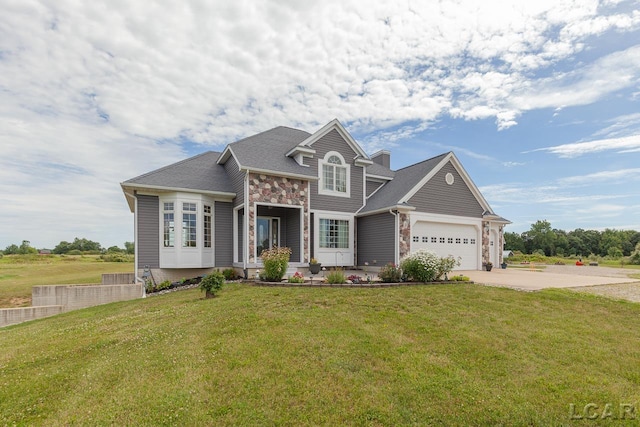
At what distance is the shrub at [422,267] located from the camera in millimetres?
10925

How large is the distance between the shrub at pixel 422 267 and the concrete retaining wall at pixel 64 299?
32.8ft

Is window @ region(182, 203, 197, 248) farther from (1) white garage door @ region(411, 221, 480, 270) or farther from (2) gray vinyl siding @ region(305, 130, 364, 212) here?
(1) white garage door @ region(411, 221, 480, 270)

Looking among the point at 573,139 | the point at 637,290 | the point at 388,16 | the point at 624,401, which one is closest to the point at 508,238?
the point at 573,139

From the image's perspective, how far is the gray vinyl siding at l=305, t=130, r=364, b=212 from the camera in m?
15.7

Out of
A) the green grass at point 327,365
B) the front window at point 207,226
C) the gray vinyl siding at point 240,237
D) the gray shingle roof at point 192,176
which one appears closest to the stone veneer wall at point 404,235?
the green grass at point 327,365

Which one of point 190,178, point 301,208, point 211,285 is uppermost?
point 190,178

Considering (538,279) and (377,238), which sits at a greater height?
(377,238)

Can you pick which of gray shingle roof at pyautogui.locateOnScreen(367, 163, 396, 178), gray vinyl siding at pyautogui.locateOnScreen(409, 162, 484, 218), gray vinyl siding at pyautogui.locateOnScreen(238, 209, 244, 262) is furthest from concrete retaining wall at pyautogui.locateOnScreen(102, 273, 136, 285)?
gray vinyl siding at pyautogui.locateOnScreen(409, 162, 484, 218)

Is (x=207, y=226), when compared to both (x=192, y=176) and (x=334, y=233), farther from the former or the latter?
(x=334, y=233)

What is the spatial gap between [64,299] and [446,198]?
17.3m

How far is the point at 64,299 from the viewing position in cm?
1170

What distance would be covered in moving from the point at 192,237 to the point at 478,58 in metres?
14.2

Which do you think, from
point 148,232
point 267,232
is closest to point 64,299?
point 148,232

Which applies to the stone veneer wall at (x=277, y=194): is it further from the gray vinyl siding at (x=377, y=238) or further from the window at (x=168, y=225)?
the gray vinyl siding at (x=377, y=238)
